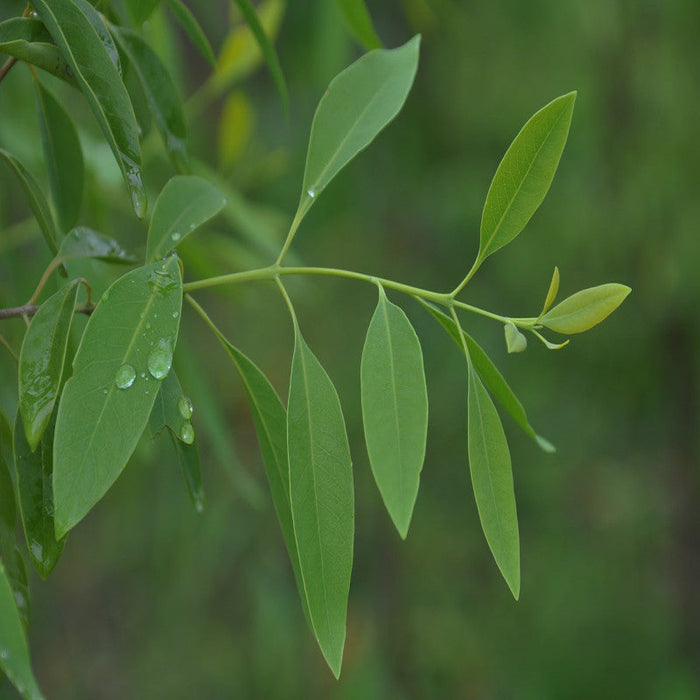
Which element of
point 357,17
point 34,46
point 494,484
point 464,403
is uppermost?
point 34,46

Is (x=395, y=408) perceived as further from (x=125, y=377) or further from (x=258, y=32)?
(x=258, y=32)

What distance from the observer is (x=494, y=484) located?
1.24ft

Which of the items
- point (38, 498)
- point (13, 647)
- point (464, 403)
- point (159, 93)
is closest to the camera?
point (13, 647)

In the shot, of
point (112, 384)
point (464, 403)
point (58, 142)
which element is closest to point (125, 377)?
point (112, 384)

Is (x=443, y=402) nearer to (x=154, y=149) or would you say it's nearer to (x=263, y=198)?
(x=263, y=198)

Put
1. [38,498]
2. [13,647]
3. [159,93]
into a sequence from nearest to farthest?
[13,647] < [38,498] < [159,93]

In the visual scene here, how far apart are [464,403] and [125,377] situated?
1.60 metres

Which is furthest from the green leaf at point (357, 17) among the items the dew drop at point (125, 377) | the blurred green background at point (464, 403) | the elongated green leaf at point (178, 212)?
the blurred green background at point (464, 403)

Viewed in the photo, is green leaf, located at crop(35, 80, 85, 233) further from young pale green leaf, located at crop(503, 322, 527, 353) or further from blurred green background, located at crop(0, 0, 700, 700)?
blurred green background, located at crop(0, 0, 700, 700)

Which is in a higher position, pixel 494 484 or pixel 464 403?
pixel 494 484

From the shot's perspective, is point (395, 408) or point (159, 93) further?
point (159, 93)

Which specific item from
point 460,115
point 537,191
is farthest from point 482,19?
point 537,191

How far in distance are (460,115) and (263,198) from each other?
0.48 m

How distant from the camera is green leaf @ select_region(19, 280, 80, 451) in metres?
0.35
